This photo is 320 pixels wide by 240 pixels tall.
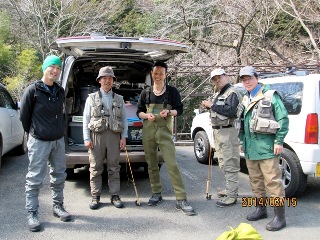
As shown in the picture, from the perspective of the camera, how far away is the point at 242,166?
746cm

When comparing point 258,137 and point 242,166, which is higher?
point 258,137

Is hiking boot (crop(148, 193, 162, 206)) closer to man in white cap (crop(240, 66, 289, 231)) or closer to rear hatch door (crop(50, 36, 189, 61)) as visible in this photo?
man in white cap (crop(240, 66, 289, 231))

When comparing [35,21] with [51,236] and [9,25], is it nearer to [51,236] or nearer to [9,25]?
[9,25]

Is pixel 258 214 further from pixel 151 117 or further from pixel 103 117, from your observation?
pixel 103 117

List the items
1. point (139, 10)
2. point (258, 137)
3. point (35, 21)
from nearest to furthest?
point (258, 137) → point (35, 21) → point (139, 10)

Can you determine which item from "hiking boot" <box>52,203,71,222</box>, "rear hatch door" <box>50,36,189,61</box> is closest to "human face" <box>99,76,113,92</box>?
"rear hatch door" <box>50,36,189,61</box>

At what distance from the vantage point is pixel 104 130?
4.60 m

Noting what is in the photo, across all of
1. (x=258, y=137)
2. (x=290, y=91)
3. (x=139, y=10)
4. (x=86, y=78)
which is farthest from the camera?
(x=139, y=10)

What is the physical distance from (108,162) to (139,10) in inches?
642

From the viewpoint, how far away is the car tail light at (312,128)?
463 cm

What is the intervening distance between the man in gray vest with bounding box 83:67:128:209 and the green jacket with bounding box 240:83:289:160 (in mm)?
1649

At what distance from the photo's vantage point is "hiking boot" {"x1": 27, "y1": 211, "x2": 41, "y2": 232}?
12.9 feet

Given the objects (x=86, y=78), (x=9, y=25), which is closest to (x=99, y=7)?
(x=9, y=25)

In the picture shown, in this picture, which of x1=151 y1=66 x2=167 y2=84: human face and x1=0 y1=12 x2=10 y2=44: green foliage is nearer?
x1=151 y1=66 x2=167 y2=84: human face
